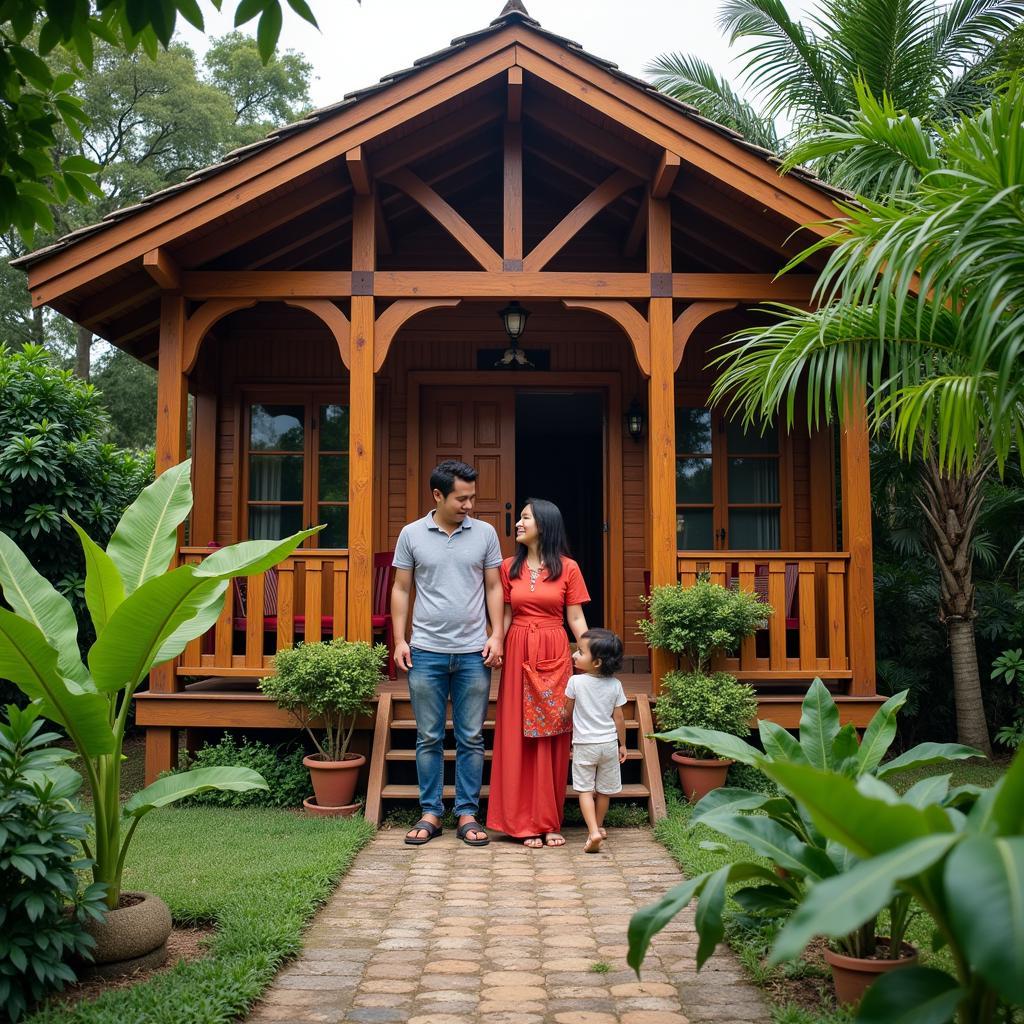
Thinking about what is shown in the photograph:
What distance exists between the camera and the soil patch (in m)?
3.16

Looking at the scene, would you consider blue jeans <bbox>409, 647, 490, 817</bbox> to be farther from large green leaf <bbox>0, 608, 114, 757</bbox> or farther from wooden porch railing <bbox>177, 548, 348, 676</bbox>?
large green leaf <bbox>0, 608, 114, 757</bbox>

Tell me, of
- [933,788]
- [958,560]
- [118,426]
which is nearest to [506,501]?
[958,560]

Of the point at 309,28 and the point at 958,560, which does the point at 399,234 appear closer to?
the point at 958,560

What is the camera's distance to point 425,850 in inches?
204

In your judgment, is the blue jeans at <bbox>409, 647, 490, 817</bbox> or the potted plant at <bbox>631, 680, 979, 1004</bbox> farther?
the blue jeans at <bbox>409, 647, 490, 817</bbox>

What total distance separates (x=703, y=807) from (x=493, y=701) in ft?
10.5

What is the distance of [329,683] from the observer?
588 cm

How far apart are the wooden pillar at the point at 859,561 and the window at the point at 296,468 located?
13.8ft

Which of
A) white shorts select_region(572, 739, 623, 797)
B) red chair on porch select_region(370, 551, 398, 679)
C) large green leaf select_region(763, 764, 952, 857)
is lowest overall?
white shorts select_region(572, 739, 623, 797)

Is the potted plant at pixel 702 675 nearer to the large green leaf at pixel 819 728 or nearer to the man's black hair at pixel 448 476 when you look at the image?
the man's black hair at pixel 448 476

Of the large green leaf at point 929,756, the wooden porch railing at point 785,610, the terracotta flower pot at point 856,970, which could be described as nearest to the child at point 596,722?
the wooden porch railing at point 785,610

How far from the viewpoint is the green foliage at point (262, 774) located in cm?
620

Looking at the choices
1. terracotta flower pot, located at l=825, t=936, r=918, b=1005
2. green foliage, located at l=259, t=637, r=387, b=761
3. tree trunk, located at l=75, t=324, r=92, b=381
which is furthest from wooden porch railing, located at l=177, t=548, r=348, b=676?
tree trunk, located at l=75, t=324, r=92, b=381

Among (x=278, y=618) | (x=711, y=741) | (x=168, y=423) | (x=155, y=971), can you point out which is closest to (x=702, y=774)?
(x=711, y=741)
